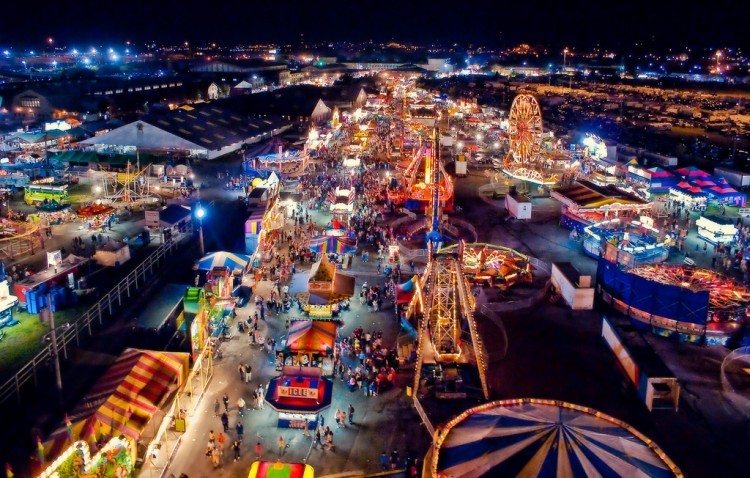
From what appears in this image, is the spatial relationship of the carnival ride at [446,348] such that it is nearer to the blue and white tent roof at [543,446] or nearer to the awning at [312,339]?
the blue and white tent roof at [543,446]

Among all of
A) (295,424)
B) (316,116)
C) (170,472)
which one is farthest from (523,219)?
(316,116)

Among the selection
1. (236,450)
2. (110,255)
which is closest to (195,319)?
(236,450)

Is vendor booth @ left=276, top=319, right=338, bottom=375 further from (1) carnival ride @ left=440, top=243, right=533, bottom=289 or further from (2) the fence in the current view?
(1) carnival ride @ left=440, top=243, right=533, bottom=289

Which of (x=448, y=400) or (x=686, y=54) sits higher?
(x=686, y=54)

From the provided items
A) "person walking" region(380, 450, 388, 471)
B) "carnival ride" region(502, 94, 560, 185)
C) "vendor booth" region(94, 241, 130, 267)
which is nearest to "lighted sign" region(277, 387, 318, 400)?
"person walking" region(380, 450, 388, 471)

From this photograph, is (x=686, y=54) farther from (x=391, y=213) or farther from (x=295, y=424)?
(x=295, y=424)

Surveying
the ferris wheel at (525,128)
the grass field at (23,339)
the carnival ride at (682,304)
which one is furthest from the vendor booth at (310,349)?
the ferris wheel at (525,128)

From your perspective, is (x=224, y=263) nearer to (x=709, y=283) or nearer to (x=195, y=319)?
(x=195, y=319)
